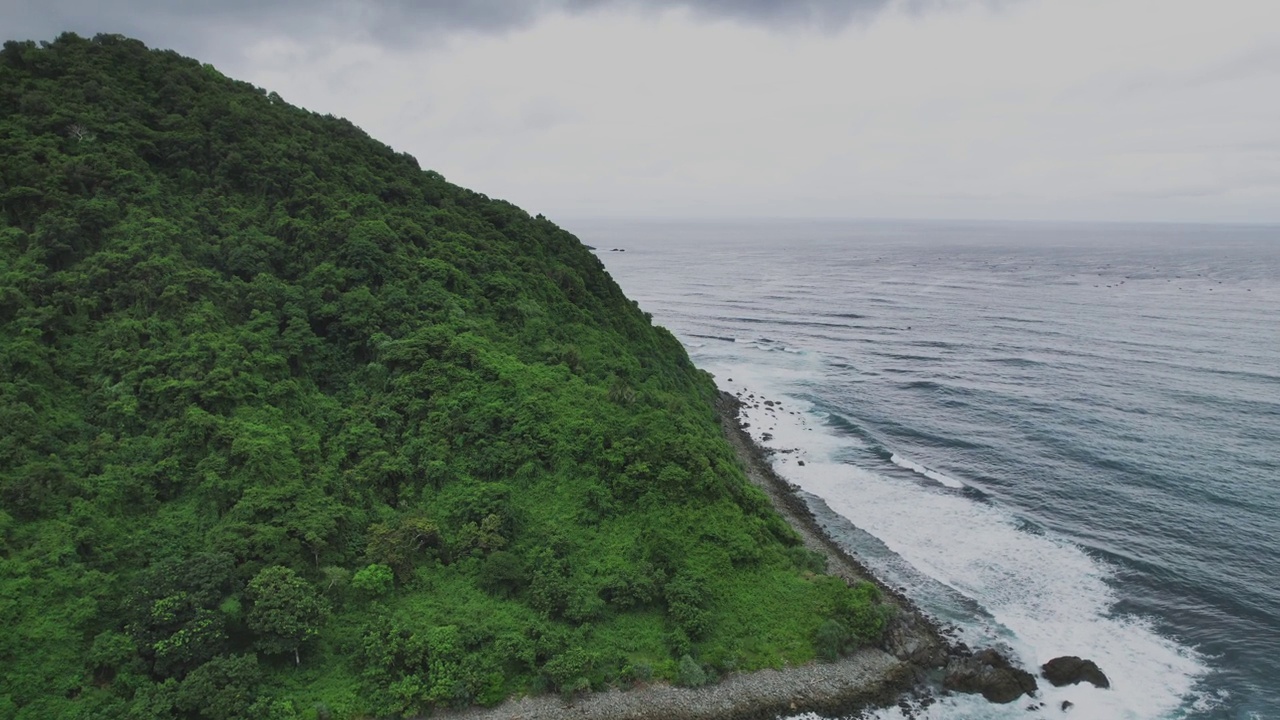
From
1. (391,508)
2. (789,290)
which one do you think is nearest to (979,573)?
(391,508)

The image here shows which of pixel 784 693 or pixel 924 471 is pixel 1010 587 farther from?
pixel 784 693

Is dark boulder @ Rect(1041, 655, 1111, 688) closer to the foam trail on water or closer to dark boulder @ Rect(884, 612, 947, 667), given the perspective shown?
dark boulder @ Rect(884, 612, 947, 667)

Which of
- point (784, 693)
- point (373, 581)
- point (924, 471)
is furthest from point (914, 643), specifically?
point (373, 581)

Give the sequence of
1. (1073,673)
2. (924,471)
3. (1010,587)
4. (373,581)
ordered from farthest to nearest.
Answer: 1. (924,471)
2. (1010,587)
3. (373,581)
4. (1073,673)

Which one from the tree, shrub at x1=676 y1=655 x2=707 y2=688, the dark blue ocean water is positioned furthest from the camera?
the dark blue ocean water

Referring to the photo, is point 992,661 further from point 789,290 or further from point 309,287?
point 789,290

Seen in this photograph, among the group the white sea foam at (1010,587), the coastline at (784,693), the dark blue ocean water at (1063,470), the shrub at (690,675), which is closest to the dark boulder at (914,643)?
the coastline at (784,693)

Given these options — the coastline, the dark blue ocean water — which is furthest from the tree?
the dark blue ocean water
